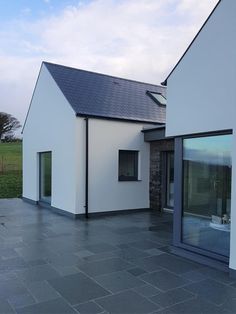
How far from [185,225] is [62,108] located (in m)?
5.91

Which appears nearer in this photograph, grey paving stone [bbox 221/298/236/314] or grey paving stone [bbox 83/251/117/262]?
grey paving stone [bbox 221/298/236/314]

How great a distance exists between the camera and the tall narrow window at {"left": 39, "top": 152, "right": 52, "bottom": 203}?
11.1 metres

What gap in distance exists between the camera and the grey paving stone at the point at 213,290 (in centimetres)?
374

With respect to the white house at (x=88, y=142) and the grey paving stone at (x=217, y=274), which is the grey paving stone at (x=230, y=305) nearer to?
the grey paving stone at (x=217, y=274)

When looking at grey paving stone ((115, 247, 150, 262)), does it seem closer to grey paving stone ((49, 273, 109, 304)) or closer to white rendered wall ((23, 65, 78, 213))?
grey paving stone ((49, 273, 109, 304))

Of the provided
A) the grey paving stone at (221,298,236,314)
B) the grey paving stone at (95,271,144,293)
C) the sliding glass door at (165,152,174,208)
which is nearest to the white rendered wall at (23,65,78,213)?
the sliding glass door at (165,152,174,208)

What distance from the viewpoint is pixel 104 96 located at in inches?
427

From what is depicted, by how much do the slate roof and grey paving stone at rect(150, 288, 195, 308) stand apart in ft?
20.4

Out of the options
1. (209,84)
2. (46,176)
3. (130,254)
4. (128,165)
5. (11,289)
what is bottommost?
(130,254)

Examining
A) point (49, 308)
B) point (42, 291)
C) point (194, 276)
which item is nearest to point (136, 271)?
point (194, 276)

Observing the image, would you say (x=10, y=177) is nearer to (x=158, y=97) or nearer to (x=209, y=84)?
(x=158, y=97)

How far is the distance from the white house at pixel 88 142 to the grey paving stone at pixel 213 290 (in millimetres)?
5429

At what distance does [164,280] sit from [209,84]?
309cm

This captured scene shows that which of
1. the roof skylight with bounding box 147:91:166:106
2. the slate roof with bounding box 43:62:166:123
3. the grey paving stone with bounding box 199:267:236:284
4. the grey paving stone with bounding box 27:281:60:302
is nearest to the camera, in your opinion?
the grey paving stone with bounding box 27:281:60:302
